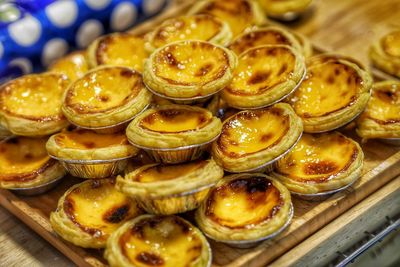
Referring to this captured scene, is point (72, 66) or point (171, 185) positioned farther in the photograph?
point (72, 66)

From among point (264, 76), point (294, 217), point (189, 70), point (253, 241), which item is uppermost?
point (189, 70)

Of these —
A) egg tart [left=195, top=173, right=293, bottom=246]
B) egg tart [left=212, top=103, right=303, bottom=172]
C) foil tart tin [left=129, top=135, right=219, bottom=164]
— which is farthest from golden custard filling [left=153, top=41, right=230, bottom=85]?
egg tart [left=195, top=173, right=293, bottom=246]

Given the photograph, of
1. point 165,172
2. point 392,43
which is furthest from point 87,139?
point 392,43

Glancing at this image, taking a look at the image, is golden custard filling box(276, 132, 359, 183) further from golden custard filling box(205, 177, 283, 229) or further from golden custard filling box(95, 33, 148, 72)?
golden custard filling box(95, 33, 148, 72)

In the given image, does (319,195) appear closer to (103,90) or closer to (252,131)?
(252,131)

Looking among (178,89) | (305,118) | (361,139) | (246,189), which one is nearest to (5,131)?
(178,89)

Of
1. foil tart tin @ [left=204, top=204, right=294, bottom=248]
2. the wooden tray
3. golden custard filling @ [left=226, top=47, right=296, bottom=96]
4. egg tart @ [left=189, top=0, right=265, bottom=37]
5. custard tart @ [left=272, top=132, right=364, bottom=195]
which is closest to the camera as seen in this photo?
foil tart tin @ [left=204, top=204, right=294, bottom=248]
